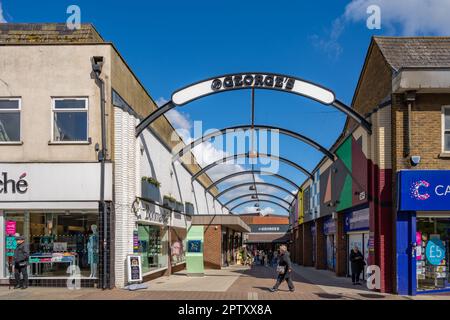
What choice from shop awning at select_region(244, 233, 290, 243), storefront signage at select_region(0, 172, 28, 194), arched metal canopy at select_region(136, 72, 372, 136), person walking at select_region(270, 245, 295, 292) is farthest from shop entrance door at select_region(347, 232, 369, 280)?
shop awning at select_region(244, 233, 290, 243)

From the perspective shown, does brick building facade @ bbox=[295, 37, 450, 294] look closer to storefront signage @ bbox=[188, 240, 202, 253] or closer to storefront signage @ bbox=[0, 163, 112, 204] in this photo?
storefront signage @ bbox=[0, 163, 112, 204]

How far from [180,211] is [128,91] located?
10.0 meters

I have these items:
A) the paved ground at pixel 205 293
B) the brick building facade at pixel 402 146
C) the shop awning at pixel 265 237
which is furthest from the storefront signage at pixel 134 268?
the shop awning at pixel 265 237

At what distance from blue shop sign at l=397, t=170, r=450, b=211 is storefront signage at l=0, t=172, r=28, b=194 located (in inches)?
436

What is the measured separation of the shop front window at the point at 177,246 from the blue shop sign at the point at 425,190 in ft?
43.1

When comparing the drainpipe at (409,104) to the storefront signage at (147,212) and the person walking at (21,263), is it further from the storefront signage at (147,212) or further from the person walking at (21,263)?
the person walking at (21,263)

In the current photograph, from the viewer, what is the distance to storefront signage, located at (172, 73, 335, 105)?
17.6 metres

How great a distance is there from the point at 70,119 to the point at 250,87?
5.92 metres

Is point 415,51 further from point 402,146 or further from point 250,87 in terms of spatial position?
point 250,87

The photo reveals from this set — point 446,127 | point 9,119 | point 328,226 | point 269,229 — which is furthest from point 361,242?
point 269,229

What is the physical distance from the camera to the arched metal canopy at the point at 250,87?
57.8ft
